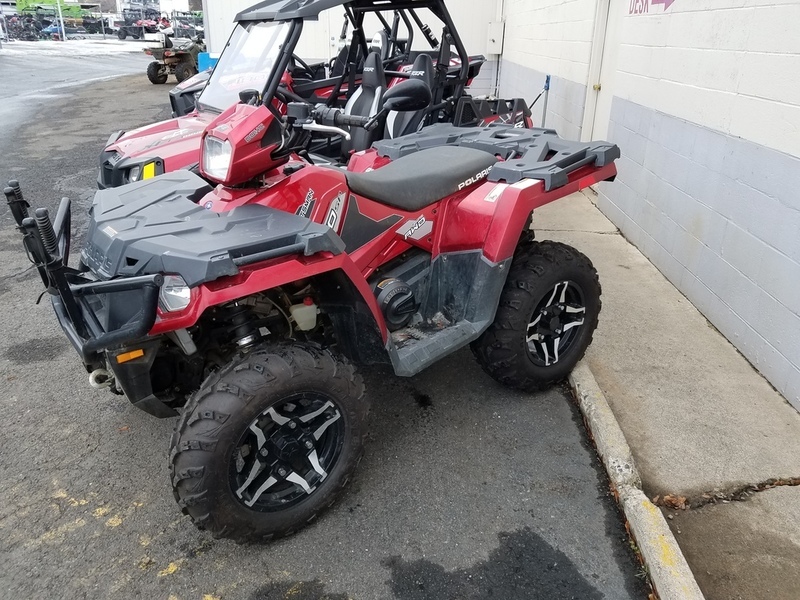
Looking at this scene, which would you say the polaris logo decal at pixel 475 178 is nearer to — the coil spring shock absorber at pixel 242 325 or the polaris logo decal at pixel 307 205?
the polaris logo decal at pixel 307 205

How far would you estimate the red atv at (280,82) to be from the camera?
4.88m

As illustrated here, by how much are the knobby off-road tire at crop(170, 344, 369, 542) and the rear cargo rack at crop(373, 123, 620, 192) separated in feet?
4.81

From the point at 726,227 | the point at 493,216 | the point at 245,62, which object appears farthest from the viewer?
the point at 245,62

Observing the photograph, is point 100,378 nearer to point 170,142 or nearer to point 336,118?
point 336,118

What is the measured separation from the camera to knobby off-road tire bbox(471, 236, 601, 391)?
11.1ft

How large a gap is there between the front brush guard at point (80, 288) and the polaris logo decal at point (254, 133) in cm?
66

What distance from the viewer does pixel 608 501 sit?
291 cm

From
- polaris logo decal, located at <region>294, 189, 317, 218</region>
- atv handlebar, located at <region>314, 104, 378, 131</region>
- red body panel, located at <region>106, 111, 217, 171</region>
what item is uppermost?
atv handlebar, located at <region>314, 104, 378, 131</region>

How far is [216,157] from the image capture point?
2.54m

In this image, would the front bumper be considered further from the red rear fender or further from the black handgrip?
the red rear fender

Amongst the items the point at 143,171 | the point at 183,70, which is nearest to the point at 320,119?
the point at 143,171

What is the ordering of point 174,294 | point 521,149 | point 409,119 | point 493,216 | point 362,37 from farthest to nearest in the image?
point 362,37
point 409,119
point 521,149
point 493,216
point 174,294

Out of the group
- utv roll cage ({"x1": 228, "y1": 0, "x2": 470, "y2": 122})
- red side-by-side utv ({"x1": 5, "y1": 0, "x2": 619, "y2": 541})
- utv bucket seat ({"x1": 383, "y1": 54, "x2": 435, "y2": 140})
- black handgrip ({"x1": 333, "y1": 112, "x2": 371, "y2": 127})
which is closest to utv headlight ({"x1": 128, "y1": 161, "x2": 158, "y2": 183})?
utv roll cage ({"x1": 228, "y1": 0, "x2": 470, "y2": 122})

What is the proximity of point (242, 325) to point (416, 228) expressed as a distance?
1.10m
